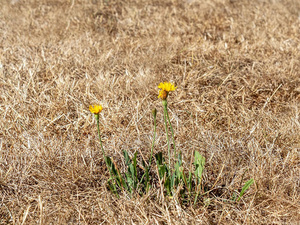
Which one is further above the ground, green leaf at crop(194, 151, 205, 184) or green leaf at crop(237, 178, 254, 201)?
green leaf at crop(194, 151, 205, 184)

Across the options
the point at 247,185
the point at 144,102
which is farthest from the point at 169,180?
the point at 144,102

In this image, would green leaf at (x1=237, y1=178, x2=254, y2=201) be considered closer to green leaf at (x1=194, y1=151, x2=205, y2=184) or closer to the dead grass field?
the dead grass field

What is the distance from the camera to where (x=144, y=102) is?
6.78 feet

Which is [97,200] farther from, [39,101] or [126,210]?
[39,101]

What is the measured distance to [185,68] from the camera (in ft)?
7.64

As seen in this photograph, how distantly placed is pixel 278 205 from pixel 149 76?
1.25 meters

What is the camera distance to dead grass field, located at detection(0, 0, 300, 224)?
131cm

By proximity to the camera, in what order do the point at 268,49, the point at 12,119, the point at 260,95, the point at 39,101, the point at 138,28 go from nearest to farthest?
the point at 12,119 < the point at 39,101 < the point at 260,95 < the point at 268,49 < the point at 138,28

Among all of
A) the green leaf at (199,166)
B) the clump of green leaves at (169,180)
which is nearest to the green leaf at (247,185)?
the clump of green leaves at (169,180)

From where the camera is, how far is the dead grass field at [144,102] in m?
1.31

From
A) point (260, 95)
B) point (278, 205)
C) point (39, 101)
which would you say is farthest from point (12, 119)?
point (260, 95)

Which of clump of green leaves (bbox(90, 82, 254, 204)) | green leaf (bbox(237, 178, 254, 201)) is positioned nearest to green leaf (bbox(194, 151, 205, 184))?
clump of green leaves (bbox(90, 82, 254, 204))

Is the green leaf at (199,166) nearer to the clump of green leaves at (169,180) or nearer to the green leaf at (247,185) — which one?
the clump of green leaves at (169,180)

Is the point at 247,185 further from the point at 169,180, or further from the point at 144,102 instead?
the point at 144,102
